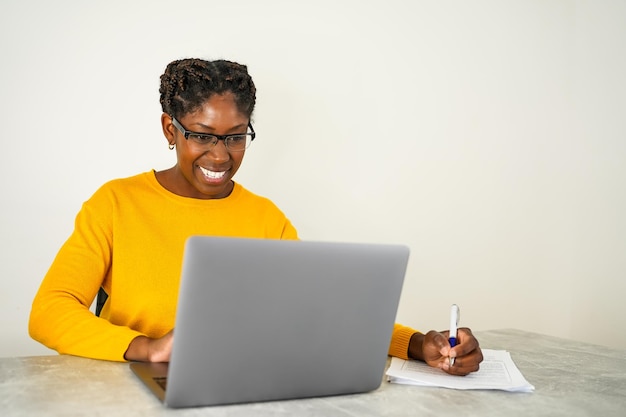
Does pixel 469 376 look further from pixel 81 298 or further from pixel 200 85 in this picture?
pixel 200 85

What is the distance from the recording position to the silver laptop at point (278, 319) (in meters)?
1.04

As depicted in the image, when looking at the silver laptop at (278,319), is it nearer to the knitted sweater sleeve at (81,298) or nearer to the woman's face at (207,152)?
the knitted sweater sleeve at (81,298)

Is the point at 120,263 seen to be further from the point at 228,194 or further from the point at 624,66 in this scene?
the point at 624,66

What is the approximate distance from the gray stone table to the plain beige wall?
1.09m

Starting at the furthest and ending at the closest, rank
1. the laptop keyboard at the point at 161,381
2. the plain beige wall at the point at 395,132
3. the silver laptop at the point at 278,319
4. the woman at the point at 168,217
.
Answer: the plain beige wall at the point at 395,132 → the woman at the point at 168,217 → the laptop keyboard at the point at 161,381 → the silver laptop at the point at 278,319

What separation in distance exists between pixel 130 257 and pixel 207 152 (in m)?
0.35

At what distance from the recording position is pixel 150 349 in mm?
1358

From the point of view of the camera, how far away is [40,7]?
2305mm

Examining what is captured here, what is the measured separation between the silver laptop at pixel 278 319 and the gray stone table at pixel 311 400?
0.03 meters

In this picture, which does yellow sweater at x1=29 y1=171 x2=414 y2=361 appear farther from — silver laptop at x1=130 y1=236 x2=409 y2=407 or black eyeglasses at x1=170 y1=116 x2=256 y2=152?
silver laptop at x1=130 y1=236 x2=409 y2=407

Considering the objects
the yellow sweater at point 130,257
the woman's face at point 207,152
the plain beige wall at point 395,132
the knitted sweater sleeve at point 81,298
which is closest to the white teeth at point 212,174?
the woman's face at point 207,152

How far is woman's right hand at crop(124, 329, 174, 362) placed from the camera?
1326mm

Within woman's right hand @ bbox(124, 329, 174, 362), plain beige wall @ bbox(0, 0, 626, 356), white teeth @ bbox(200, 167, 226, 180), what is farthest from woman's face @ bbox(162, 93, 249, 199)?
woman's right hand @ bbox(124, 329, 174, 362)

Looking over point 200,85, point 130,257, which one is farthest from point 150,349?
point 200,85
